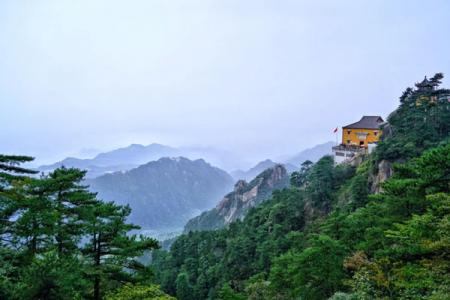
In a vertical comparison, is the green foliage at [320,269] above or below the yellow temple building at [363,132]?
below

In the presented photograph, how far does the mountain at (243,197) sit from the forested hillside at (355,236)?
1684 inches

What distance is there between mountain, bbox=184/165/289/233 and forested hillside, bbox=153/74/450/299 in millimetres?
42780

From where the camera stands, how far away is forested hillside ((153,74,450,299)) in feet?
41.4

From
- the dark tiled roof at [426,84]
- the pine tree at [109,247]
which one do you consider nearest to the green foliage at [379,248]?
the pine tree at [109,247]

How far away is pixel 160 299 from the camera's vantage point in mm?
14328

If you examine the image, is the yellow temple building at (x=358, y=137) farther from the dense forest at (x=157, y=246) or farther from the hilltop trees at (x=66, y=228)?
the hilltop trees at (x=66, y=228)

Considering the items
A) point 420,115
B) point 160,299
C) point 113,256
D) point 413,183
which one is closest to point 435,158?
point 413,183

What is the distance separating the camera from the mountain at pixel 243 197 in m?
112

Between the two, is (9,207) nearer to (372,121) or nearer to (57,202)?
(57,202)

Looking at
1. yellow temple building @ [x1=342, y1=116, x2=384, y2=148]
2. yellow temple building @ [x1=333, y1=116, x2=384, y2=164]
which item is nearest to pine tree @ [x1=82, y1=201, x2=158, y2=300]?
yellow temple building @ [x1=333, y1=116, x2=384, y2=164]

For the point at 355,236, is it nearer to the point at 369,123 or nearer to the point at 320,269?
the point at 320,269

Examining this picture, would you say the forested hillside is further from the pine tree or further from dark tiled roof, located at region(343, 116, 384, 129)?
the pine tree

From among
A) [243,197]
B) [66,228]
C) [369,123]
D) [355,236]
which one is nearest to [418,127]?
[369,123]

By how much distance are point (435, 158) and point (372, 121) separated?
42084mm
